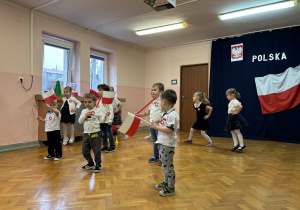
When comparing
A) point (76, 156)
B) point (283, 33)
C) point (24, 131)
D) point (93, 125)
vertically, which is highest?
point (283, 33)

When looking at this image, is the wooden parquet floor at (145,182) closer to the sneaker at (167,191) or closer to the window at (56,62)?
the sneaker at (167,191)

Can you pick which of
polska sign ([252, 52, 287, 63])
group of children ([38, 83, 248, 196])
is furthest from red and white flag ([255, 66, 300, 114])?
group of children ([38, 83, 248, 196])

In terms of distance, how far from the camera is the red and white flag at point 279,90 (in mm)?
5109

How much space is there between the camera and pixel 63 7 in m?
4.26

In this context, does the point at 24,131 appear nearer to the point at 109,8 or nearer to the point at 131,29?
the point at 109,8

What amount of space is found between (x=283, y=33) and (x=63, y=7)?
17.0ft

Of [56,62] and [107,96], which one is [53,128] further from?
[56,62]

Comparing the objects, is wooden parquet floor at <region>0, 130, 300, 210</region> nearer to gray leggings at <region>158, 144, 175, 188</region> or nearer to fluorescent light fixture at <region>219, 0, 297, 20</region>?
gray leggings at <region>158, 144, 175, 188</region>

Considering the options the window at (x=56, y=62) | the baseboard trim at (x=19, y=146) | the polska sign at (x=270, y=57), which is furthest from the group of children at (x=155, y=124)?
the polska sign at (x=270, y=57)

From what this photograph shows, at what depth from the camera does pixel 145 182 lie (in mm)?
2371

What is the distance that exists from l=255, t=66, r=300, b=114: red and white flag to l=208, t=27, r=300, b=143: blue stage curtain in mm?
113

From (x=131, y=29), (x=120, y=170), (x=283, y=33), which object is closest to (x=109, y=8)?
(x=131, y=29)

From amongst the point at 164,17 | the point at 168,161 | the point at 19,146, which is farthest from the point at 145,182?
the point at 164,17

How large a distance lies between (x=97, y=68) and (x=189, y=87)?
2.97 metres
